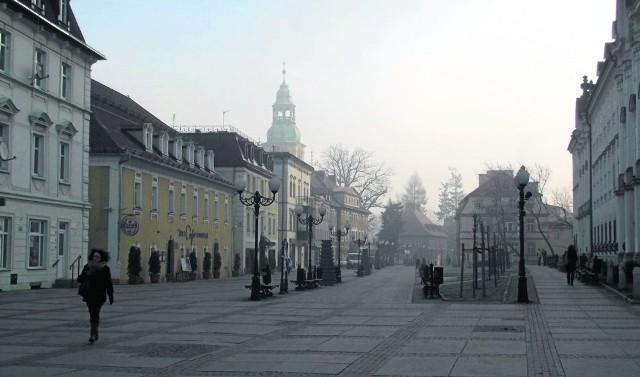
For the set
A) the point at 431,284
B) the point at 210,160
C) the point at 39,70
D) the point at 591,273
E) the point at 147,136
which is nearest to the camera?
the point at 431,284

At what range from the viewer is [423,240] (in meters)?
150

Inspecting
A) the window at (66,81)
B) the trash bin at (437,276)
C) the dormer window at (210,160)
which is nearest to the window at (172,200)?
the dormer window at (210,160)

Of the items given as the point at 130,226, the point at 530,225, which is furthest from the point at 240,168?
the point at 530,225

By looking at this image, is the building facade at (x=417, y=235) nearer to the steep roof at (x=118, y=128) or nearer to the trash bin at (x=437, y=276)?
the steep roof at (x=118, y=128)

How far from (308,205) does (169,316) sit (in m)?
67.3

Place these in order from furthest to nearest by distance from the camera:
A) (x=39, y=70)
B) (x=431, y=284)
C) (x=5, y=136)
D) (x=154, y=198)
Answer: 1. (x=154, y=198)
2. (x=39, y=70)
3. (x=5, y=136)
4. (x=431, y=284)

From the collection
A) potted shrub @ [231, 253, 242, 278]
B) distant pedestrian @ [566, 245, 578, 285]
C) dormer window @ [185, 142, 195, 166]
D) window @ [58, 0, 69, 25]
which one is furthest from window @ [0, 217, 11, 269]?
potted shrub @ [231, 253, 242, 278]

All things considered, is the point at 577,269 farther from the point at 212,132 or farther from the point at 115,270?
the point at 212,132

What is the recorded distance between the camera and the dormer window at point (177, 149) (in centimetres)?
5112

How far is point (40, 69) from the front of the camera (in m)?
33.6

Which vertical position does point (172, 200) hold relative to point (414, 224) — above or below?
above

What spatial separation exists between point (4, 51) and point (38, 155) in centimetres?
491

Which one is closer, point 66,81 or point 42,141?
point 42,141

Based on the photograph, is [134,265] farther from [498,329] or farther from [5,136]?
[498,329]
